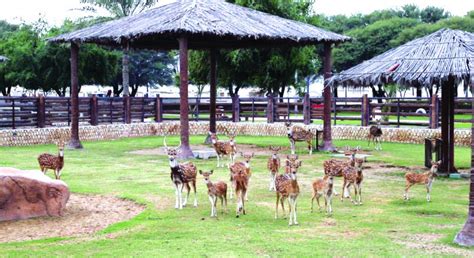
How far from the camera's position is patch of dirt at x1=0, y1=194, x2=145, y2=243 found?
10613mm

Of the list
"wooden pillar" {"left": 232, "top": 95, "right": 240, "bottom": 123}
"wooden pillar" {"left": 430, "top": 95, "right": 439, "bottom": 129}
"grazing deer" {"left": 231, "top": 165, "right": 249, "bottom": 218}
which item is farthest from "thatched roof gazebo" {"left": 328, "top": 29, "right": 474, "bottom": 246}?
"wooden pillar" {"left": 232, "top": 95, "right": 240, "bottom": 123}

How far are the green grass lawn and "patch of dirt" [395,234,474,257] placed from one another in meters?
Result: 0.01

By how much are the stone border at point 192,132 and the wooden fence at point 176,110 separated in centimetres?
46

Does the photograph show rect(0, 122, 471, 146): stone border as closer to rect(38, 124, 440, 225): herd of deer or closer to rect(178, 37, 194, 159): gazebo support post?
rect(178, 37, 194, 159): gazebo support post

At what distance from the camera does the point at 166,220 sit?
11.4 m

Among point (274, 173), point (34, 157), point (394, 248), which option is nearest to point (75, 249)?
point (394, 248)

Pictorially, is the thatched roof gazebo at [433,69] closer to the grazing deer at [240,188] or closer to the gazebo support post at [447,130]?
the gazebo support post at [447,130]

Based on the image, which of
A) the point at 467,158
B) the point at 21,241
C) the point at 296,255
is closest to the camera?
the point at 296,255

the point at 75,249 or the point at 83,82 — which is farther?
the point at 83,82

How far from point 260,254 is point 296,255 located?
438 millimetres

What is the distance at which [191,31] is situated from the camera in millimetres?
19875

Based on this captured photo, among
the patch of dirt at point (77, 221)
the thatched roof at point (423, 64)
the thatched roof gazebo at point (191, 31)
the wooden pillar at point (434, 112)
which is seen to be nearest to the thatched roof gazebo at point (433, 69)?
the thatched roof at point (423, 64)

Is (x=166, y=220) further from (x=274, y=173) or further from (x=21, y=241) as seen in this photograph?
(x=274, y=173)

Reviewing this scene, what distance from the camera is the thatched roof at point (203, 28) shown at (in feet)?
66.8
